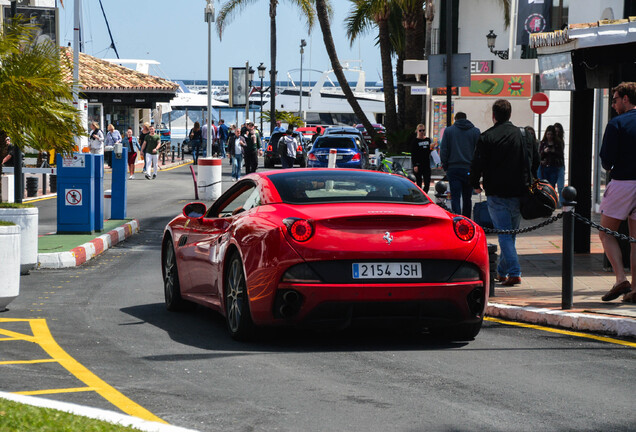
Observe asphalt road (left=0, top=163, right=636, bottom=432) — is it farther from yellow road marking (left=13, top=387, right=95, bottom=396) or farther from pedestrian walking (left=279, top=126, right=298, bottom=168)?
pedestrian walking (left=279, top=126, right=298, bottom=168)

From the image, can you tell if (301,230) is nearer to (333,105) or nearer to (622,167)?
(622,167)

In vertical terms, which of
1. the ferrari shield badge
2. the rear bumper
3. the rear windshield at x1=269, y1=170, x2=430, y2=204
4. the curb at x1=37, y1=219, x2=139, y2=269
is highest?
the rear windshield at x1=269, y1=170, x2=430, y2=204

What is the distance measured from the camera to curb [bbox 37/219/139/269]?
1358 cm

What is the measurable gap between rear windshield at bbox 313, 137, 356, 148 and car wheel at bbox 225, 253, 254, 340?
30.6m

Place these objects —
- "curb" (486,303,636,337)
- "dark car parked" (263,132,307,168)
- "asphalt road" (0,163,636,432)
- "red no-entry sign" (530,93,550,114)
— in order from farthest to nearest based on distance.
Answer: "dark car parked" (263,132,307,168) → "red no-entry sign" (530,93,550,114) → "curb" (486,303,636,337) → "asphalt road" (0,163,636,432)

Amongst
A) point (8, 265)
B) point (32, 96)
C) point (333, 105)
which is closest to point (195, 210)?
point (8, 265)

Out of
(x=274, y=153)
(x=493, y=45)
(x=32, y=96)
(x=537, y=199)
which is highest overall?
(x=493, y=45)

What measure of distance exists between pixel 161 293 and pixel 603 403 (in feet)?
20.1

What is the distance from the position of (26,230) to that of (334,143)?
26556 millimetres

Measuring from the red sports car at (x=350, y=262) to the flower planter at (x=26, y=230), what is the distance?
5144 mm

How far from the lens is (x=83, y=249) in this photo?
14.4 meters

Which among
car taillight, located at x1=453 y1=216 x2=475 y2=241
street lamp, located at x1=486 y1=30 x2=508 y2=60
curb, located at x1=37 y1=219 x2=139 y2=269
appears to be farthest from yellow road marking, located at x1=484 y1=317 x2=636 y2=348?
street lamp, located at x1=486 y1=30 x2=508 y2=60

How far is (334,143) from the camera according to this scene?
127 feet

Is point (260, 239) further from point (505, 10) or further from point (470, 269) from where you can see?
point (505, 10)
